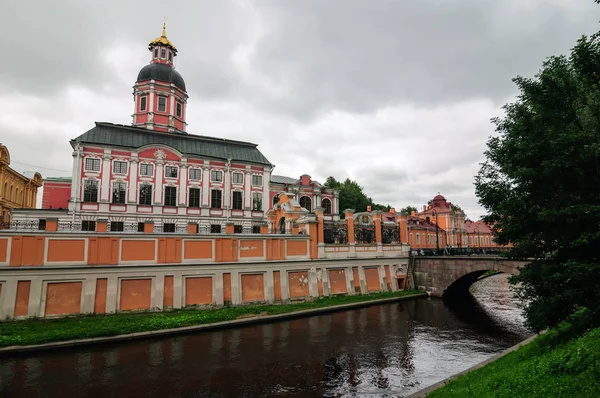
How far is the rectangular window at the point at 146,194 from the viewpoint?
34.4 metres

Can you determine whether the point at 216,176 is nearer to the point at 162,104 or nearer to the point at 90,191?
the point at 90,191

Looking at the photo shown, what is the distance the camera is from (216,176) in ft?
125

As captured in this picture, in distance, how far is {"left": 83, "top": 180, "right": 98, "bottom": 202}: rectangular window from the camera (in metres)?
32.4

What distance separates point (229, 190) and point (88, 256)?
1968 cm

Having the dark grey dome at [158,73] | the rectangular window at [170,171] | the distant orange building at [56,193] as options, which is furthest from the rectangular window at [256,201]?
the distant orange building at [56,193]

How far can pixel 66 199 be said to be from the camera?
34562 mm

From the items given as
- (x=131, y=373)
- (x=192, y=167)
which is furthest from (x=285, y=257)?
(x=192, y=167)

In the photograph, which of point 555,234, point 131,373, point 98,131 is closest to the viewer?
point 555,234

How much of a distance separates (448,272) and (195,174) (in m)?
26.1

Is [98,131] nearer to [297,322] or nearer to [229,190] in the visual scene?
[229,190]

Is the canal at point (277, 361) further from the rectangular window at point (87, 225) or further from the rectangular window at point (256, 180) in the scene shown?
the rectangular window at point (256, 180)

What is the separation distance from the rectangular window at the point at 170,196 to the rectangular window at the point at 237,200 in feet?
20.3

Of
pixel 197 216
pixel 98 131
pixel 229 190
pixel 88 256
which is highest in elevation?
pixel 98 131

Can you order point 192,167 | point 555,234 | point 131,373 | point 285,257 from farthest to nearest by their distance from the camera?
1. point 192,167
2. point 285,257
3. point 131,373
4. point 555,234
